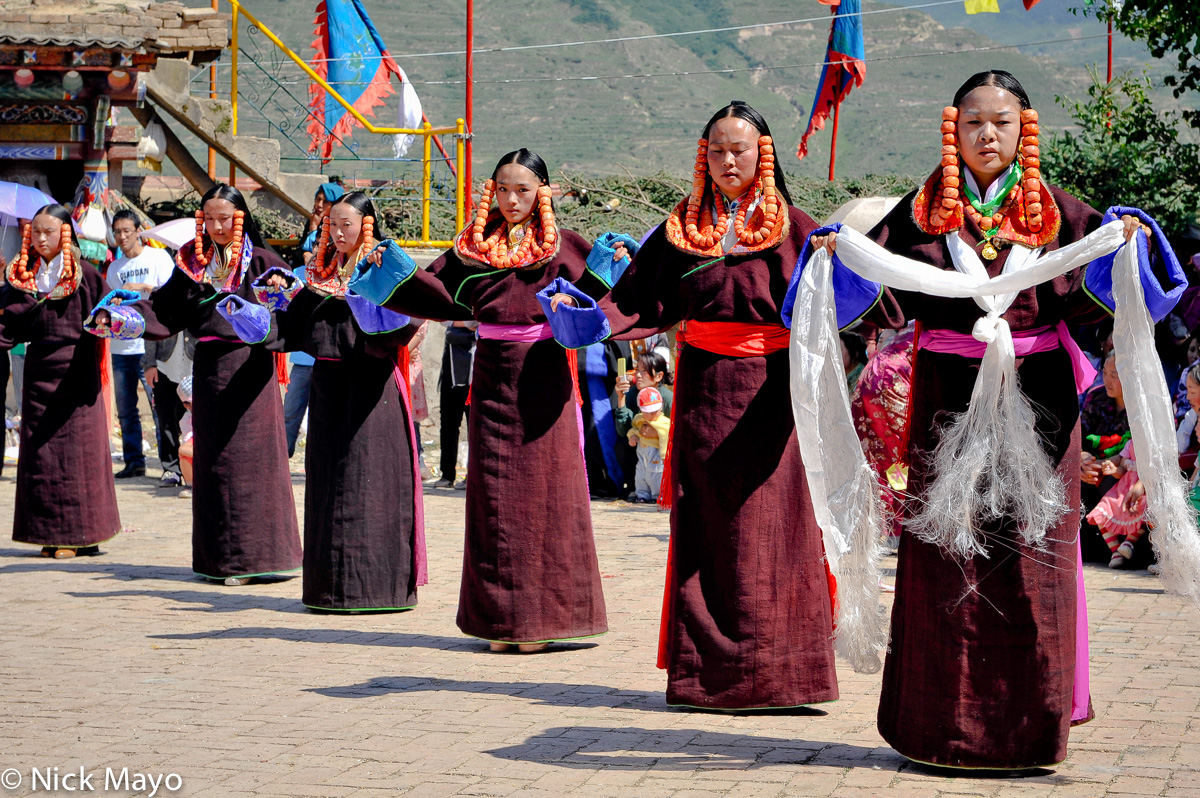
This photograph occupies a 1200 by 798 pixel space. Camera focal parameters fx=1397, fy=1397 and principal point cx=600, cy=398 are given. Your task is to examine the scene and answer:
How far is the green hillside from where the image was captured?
196 feet

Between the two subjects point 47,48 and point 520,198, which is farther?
point 47,48

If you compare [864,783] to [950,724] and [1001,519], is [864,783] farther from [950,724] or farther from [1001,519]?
[1001,519]

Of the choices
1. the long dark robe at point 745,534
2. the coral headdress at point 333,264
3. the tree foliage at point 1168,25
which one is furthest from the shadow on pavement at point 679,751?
the tree foliage at point 1168,25

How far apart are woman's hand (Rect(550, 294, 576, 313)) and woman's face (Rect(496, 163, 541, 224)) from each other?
3.10 ft

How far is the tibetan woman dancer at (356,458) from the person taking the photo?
7211 millimetres

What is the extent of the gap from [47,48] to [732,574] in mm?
11555

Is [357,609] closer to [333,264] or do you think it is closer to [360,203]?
[333,264]

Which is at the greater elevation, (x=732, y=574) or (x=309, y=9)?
(x=309, y=9)

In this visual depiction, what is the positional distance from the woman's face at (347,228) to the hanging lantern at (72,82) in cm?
879

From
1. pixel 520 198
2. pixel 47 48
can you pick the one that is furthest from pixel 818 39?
pixel 520 198

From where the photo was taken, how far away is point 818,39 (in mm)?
92438

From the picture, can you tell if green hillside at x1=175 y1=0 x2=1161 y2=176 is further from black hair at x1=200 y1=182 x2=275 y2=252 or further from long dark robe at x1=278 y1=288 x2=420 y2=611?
long dark robe at x1=278 y1=288 x2=420 y2=611

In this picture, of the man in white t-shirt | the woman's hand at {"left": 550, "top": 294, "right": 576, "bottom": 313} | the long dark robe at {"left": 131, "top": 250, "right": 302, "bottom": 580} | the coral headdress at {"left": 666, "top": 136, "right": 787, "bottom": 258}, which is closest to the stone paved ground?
the long dark robe at {"left": 131, "top": 250, "right": 302, "bottom": 580}

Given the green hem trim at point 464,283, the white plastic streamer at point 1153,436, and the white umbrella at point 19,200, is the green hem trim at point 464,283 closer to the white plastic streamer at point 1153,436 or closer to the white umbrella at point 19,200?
the white plastic streamer at point 1153,436
